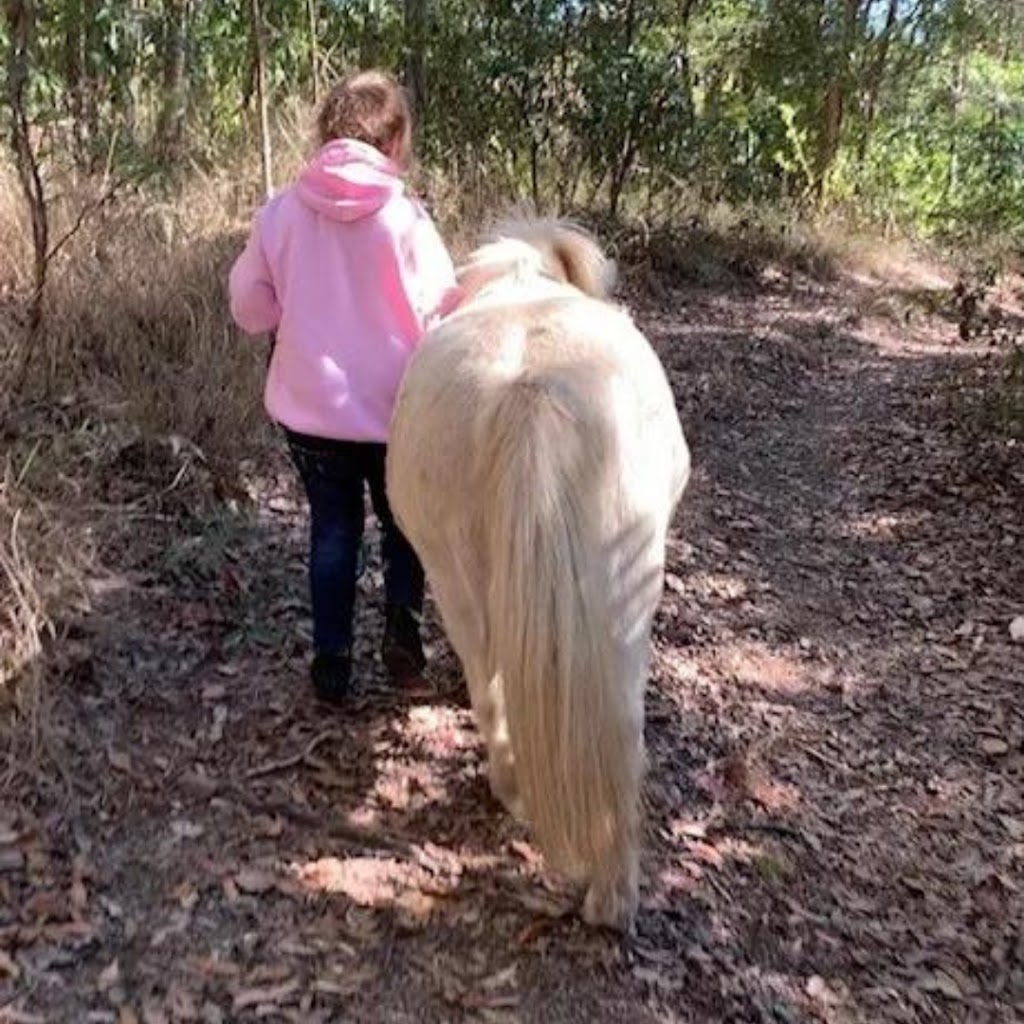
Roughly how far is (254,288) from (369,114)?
0.54 metres

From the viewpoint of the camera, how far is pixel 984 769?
3691 mm

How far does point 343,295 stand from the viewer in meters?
3.18

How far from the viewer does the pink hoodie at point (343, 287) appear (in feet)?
10.2

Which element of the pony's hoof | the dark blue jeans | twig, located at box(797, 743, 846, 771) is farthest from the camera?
twig, located at box(797, 743, 846, 771)

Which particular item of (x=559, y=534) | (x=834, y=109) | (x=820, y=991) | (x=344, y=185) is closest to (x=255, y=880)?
(x=559, y=534)

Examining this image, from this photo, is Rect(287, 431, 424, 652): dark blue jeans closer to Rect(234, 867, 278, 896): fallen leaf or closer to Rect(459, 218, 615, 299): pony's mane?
Rect(459, 218, 615, 299): pony's mane

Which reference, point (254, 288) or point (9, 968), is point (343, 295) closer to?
point (254, 288)

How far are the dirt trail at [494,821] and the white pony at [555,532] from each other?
35cm

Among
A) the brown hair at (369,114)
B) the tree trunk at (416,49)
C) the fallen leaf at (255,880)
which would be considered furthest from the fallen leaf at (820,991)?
the tree trunk at (416,49)

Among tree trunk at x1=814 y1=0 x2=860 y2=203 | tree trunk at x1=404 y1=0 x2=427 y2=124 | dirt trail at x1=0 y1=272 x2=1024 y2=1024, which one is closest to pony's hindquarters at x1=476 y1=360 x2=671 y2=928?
dirt trail at x1=0 y1=272 x2=1024 y2=1024

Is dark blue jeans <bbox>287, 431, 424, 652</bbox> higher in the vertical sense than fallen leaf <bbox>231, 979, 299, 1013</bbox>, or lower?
higher

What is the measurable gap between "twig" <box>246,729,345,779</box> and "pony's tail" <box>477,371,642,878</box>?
0.95m

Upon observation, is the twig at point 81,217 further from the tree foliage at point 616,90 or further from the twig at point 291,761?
the twig at point 291,761

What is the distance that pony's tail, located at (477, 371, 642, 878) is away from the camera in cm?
240
